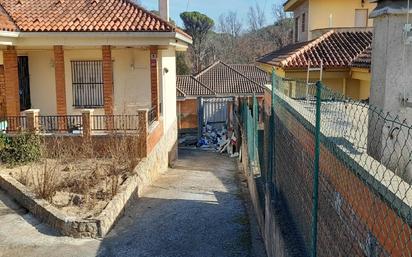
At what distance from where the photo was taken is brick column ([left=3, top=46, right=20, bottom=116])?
15031 mm

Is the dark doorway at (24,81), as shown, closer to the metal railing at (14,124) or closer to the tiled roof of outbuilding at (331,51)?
the metal railing at (14,124)

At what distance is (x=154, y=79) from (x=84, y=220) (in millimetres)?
7809

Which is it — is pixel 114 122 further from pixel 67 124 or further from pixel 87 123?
pixel 67 124

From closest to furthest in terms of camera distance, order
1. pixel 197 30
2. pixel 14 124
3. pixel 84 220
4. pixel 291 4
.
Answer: pixel 84 220 < pixel 14 124 < pixel 291 4 < pixel 197 30

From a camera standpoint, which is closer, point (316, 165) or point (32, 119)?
point (316, 165)

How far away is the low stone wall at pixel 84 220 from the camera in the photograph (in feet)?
28.2

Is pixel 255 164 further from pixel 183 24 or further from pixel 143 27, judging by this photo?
pixel 183 24

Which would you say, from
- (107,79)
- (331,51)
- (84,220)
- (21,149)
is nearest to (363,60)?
(331,51)

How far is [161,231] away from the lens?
916cm

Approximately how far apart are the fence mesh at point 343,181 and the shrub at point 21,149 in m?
8.53

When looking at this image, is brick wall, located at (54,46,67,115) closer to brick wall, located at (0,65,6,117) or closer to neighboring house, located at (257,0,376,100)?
brick wall, located at (0,65,6,117)

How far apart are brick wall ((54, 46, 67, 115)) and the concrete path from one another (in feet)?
15.4

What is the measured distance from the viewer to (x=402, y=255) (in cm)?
232

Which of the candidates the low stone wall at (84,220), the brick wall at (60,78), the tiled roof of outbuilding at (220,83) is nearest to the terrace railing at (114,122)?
the brick wall at (60,78)
